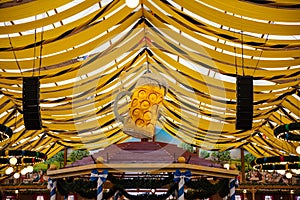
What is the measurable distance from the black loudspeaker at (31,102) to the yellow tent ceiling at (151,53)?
1198 millimetres

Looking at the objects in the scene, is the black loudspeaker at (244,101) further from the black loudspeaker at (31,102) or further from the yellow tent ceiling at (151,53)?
the black loudspeaker at (31,102)

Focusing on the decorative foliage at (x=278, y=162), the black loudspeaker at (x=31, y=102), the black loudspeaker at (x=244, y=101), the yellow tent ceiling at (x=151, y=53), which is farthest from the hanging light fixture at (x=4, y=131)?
the decorative foliage at (x=278, y=162)

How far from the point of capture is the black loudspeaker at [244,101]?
6609 millimetres

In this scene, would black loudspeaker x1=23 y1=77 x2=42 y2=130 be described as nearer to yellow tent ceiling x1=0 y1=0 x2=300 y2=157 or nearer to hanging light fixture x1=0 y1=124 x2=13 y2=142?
hanging light fixture x1=0 y1=124 x2=13 y2=142

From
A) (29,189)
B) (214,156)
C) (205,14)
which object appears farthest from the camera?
(214,156)

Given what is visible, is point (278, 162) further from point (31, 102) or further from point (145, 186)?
point (31, 102)

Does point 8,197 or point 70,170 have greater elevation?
point 70,170

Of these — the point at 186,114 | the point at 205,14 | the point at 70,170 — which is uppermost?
the point at 205,14

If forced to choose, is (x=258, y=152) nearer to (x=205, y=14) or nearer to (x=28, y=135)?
(x=28, y=135)

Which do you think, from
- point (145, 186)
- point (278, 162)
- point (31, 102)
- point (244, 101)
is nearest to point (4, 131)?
Result: point (31, 102)

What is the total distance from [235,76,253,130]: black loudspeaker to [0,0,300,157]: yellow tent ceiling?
0.68m

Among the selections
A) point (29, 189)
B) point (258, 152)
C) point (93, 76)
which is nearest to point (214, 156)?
point (258, 152)

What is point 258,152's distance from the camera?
70.7ft

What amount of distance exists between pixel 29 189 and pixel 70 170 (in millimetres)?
15360
